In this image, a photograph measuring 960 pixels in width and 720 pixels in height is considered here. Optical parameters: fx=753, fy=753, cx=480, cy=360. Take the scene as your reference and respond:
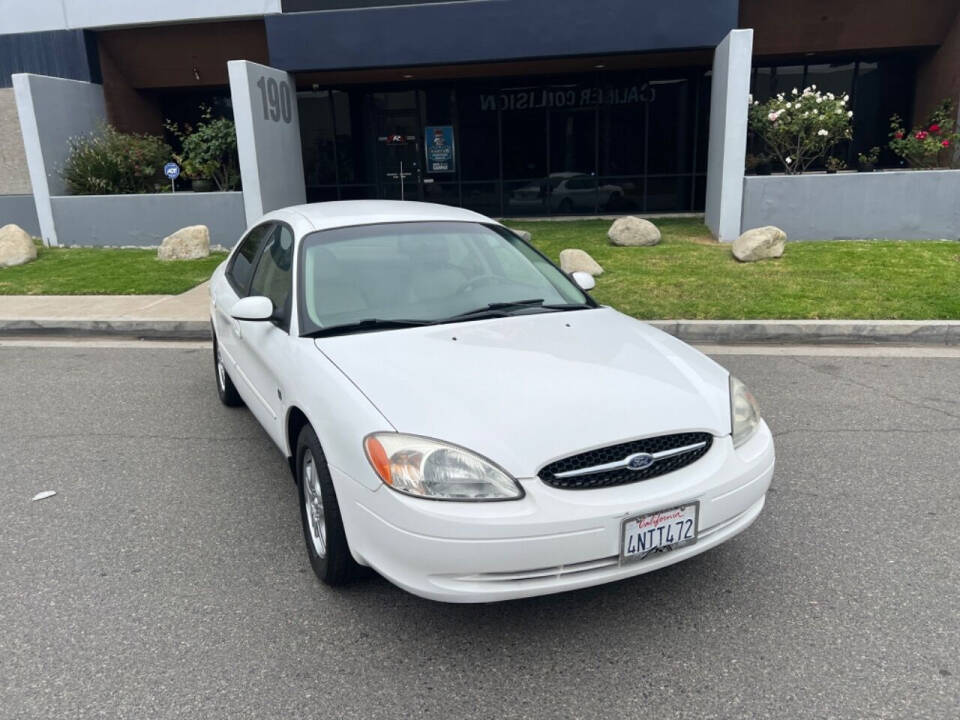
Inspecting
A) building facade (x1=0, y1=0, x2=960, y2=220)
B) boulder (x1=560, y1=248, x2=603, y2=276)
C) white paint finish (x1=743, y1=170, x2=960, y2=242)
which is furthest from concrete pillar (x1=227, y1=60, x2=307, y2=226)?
white paint finish (x1=743, y1=170, x2=960, y2=242)

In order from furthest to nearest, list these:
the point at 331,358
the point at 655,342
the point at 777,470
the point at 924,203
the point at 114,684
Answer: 1. the point at 924,203
2. the point at 777,470
3. the point at 655,342
4. the point at 331,358
5. the point at 114,684

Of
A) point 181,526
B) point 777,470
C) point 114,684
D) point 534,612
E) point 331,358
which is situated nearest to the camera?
point 114,684

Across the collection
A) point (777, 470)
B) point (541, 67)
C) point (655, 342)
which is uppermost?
point (541, 67)

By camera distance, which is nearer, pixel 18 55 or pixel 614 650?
pixel 614 650

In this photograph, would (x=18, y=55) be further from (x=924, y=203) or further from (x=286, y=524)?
(x=924, y=203)

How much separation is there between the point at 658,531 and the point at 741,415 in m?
0.73

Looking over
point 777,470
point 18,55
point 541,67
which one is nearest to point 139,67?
point 18,55

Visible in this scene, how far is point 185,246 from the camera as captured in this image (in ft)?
40.5

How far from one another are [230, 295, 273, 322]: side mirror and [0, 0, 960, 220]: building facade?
10180mm

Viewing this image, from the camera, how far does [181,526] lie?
393cm

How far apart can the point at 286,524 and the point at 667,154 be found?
15.5 metres

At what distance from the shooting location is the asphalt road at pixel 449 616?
2627 mm

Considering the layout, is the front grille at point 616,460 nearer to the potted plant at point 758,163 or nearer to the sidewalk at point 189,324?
the sidewalk at point 189,324

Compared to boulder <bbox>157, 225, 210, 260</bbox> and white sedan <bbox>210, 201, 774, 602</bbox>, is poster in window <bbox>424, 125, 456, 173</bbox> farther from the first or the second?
white sedan <bbox>210, 201, 774, 602</bbox>
